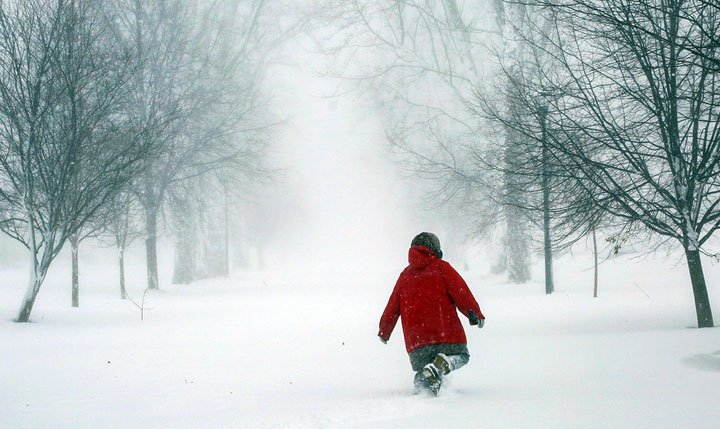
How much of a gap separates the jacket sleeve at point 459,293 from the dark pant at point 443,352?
329mm

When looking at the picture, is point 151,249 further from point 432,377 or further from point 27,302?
point 432,377

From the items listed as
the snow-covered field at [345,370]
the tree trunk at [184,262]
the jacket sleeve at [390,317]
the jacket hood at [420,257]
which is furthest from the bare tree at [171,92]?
the jacket hood at [420,257]

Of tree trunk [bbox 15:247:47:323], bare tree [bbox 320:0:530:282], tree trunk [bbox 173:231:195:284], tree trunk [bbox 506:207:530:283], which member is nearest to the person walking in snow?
tree trunk [bbox 15:247:47:323]

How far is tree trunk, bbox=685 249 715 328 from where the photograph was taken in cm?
1002

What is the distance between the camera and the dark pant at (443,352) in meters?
6.24

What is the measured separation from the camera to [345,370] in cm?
912

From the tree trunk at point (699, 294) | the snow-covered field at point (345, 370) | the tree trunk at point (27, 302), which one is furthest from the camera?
the tree trunk at point (27, 302)

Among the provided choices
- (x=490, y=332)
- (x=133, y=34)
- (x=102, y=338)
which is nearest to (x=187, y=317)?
(x=102, y=338)

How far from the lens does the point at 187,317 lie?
51.7 feet

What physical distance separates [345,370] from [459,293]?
3364 millimetres

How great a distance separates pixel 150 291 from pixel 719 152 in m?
18.7

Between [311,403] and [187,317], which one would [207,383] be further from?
[187,317]

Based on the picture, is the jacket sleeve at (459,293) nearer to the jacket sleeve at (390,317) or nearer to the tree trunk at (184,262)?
the jacket sleeve at (390,317)

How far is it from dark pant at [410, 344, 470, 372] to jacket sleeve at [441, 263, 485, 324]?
33 centimetres
